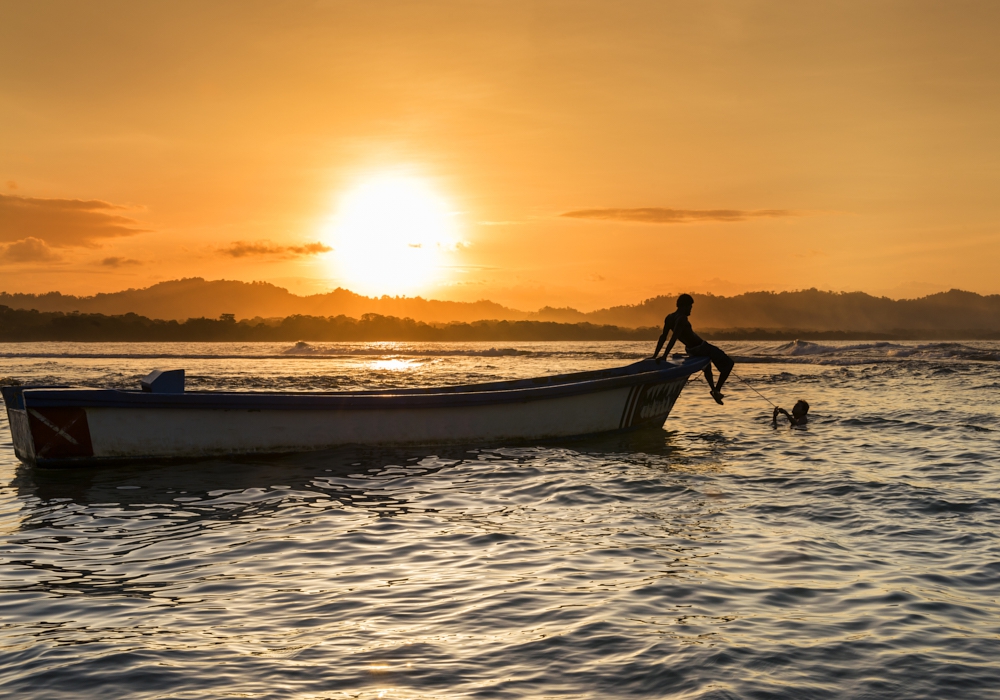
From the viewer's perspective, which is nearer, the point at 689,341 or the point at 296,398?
the point at 296,398

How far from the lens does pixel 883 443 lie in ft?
46.2

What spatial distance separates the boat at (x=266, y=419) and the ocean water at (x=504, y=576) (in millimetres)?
382

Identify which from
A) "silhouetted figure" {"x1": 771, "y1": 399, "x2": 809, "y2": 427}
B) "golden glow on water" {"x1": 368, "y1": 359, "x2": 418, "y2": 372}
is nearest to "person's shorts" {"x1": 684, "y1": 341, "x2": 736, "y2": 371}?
"silhouetted figure" {"x1": 771, "y1": 399, "x2": 809, "y2": 427}

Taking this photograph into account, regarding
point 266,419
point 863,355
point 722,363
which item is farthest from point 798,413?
point 863,355

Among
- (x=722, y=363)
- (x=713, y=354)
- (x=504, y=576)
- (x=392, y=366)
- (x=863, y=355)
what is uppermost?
(x=713, y=354)

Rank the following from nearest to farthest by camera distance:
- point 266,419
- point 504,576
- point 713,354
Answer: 1. point 504,576
2. point 266,419
3. point 713,354

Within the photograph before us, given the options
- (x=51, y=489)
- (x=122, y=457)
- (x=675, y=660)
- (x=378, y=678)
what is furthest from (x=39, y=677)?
(x=122, y=457)

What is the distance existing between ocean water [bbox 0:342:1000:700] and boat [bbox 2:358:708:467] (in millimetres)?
382

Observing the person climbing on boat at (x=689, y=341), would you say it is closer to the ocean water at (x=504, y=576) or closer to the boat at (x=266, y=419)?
the boat at (x=266, y=419)

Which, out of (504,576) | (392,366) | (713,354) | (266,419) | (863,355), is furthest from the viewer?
(863,355)

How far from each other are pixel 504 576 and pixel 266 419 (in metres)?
7.03

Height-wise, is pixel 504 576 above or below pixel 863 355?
below

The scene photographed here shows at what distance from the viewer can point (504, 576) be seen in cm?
610

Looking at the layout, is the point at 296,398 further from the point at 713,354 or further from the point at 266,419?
the point at 713,354
